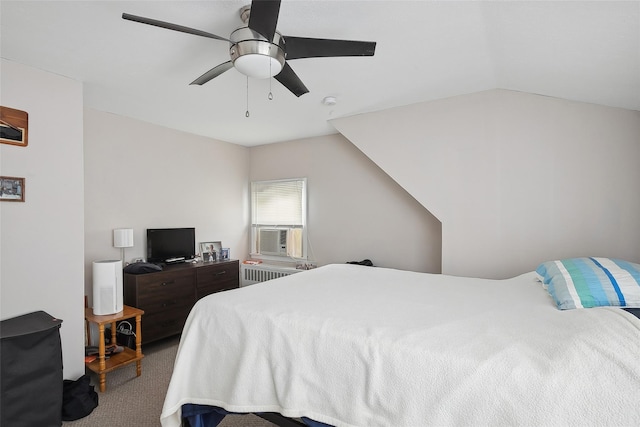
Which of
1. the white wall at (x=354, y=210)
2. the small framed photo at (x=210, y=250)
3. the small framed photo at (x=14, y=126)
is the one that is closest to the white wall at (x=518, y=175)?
the white wall at (x=354, y=210)

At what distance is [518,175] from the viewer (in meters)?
2.81

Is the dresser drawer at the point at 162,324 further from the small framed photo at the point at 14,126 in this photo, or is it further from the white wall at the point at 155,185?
the small framed photo at the point at 14,126

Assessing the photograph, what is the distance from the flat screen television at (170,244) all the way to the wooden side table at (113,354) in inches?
34.9

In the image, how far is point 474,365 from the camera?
113cm

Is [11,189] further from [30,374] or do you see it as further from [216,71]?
[216,71]

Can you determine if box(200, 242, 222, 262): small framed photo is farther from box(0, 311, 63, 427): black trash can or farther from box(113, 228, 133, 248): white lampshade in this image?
box(0, 311, 63, 427): black trash can

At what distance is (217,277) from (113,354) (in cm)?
137

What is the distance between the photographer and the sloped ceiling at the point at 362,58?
1.69m

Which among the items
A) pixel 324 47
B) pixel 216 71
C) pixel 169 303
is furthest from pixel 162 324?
pixel 324 47

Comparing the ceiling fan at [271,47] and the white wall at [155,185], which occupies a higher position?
the ceiling fan at [271,47]

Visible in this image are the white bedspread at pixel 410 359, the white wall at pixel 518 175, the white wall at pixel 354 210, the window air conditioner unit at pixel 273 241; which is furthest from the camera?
the window air conditioner unit at pixel 273 241

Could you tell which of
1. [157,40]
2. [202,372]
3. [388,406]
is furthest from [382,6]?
[202,372]

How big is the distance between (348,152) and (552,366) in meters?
3.40

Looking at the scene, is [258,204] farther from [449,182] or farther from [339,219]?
[449,182]
